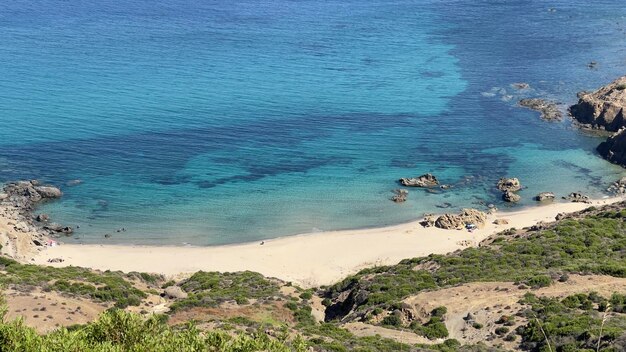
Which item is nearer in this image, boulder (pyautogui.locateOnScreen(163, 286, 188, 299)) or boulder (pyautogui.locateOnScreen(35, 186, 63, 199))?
boulder (pyautogui.locateOnScreen(163, 286, 188, 299))

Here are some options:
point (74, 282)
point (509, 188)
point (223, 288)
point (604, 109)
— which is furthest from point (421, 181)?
point (74, 282)

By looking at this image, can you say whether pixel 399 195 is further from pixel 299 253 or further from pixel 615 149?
pixel 615 149

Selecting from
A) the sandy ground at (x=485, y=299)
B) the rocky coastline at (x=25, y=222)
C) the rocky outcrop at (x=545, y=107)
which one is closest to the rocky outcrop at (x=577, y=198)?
the rocky outcrop at (x=545, y=107)

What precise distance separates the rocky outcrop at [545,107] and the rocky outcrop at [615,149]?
1030 centimetres

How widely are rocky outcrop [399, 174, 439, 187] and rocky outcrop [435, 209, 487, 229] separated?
7.57 m

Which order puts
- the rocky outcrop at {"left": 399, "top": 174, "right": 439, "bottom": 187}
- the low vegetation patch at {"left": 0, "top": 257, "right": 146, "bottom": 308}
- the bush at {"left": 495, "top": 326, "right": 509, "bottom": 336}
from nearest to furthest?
the bush at {"left": 495, "top": 326, "right": 509, "bottom": 336}, the low vegetation patch at {"left": 0, "top": 257, "right": 146, "bottom": 308}, the rocky outcrop at {"left": 399, "top": 174, "right": 439, "bottom": 187}

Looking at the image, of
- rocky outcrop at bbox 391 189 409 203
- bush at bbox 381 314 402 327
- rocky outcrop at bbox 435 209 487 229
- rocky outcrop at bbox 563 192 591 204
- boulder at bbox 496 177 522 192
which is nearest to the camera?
bush at bbox 381 314 402 327

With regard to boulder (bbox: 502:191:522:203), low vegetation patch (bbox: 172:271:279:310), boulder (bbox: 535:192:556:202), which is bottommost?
boulder (bbox: 535:192:556:202)

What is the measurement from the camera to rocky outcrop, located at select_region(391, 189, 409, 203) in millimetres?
64000

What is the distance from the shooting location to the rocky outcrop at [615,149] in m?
71.9

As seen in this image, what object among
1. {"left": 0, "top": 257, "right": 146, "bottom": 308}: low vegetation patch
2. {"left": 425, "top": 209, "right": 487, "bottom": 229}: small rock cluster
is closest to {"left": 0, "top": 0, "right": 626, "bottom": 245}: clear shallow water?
{"left": 425, "top": 209, "right": 487, "bottom": 229}: small rock cluster

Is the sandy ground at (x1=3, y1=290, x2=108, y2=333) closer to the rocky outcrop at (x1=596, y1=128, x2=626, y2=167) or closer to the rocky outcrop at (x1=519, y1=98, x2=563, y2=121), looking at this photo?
the rocky outcrop at (x1=596, y1=128, x2=626, y2=167)

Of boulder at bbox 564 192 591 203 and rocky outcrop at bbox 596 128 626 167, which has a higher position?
rocky outcrop at bbox 596 128 626 167

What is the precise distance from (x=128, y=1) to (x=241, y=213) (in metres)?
101
